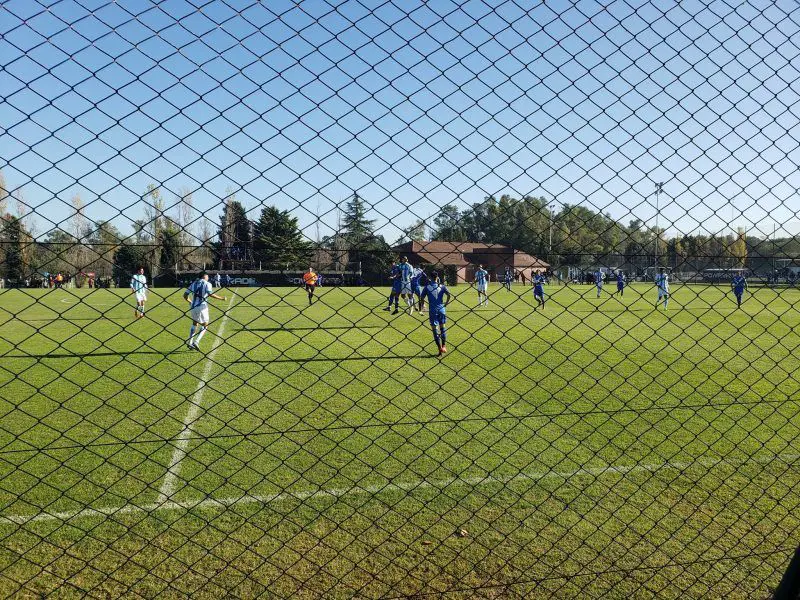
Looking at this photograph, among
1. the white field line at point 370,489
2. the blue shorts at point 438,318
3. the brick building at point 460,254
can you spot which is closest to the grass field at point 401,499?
the white field line at point 370,489

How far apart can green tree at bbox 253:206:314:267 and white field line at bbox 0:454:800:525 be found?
7.66 feet

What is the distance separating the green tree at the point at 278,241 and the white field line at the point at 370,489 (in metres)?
2.33

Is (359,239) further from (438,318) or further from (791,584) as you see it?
(438,318)

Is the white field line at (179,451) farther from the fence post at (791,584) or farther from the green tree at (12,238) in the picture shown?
the fence post at (791,584)

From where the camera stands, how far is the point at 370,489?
470 centimetres

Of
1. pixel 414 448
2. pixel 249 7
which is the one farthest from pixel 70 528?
pixel 249 7

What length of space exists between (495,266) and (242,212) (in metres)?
1.31

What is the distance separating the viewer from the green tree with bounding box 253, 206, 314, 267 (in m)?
2.59

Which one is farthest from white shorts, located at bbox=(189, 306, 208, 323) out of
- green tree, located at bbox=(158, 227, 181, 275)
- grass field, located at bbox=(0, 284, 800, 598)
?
green tree, located at bbox=(158, 227, 181, 275)

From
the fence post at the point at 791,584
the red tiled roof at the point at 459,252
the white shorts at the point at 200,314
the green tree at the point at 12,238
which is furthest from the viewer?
the white shorts at the point at 200,314

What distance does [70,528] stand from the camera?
4.09m

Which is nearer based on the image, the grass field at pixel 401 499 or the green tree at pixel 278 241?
the green tree at pixel 278 241

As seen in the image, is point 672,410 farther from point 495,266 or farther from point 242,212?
point 242,212

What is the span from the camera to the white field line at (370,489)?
429 centimetres
